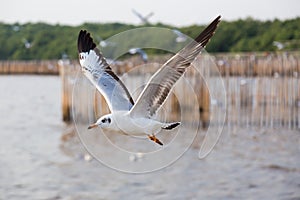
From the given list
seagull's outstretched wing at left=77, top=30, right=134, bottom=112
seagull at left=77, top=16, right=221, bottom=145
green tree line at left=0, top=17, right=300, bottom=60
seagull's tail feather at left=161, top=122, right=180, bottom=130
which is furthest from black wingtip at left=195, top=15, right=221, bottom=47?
green tree line at left=0, top=17, right=300, bottom=60

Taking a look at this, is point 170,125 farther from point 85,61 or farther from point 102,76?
point 85,61

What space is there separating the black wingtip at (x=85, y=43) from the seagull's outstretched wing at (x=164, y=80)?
4.21ft

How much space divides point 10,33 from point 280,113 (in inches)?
2962

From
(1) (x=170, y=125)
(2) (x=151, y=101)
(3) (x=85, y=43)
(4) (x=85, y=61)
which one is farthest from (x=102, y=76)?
(1) (x=170, y=125)

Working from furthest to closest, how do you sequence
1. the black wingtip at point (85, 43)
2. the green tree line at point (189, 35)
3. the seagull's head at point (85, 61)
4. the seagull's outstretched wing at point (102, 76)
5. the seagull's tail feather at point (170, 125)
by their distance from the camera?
the green tree line at point (189, 35), the black wingtip at point (85, 43), the seagull's head at point (85, 61), the seagull's outstretched wing at point (102, 76), the seagull's tail feather at point (170, 125)

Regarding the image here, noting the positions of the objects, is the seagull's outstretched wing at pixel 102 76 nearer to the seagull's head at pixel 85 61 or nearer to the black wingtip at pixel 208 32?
the seagull's head at pixel 85 61

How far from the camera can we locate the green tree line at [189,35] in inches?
2077

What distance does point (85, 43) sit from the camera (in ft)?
23.8

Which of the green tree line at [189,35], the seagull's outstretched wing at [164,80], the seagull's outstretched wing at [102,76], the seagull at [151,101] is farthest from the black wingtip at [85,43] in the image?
the green tree line at [189,35]

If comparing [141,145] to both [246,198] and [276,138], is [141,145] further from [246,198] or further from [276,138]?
[246,198]

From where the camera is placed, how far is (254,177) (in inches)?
598

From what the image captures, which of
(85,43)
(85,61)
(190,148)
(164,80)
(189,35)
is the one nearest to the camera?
(164,80)

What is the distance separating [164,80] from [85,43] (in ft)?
4.68

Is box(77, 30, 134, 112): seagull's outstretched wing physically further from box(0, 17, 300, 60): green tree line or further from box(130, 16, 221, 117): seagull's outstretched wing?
box(0, 17, 300, 60): green tree line
